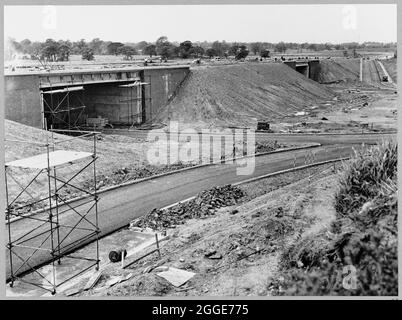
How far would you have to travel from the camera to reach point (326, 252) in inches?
526

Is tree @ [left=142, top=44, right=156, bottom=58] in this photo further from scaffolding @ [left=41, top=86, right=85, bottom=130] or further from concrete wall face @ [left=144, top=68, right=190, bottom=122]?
scaffolding @ [left=41, top=86, right=85, bottom=130]

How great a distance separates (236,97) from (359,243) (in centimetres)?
5265

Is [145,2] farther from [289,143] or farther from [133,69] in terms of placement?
[133,69]

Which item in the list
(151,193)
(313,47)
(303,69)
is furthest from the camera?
(313,47)

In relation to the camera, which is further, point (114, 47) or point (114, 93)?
point (114, 47)

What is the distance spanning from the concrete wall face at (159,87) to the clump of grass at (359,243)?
42390mm

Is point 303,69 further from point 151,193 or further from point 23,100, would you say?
point 151,193

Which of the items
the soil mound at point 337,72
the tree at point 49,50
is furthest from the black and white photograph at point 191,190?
the soil mound at point 337,72

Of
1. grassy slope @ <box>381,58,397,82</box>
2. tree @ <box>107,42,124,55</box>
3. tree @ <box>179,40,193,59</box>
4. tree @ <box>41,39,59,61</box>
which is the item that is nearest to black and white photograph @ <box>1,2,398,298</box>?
tree @ <box>41,39,59,61</box>

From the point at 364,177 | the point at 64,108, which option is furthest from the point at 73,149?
the point at 364,177

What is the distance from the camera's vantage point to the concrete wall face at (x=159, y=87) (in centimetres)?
5766

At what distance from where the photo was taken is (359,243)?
1181 centimetres
